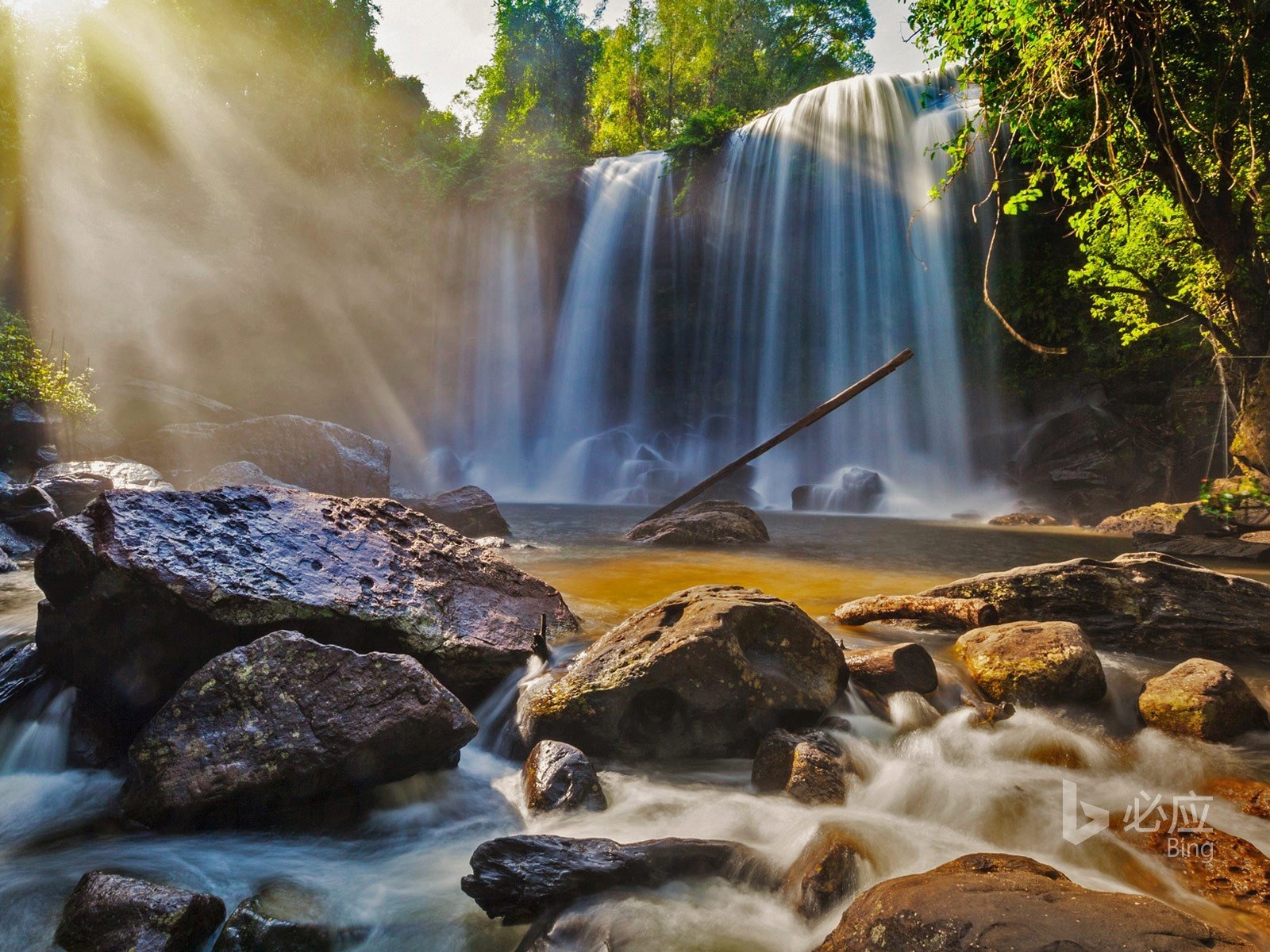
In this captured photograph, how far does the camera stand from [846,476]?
59.0 ft

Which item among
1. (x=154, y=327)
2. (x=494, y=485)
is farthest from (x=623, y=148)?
(x=154, y=327)

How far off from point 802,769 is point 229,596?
9.90 ft

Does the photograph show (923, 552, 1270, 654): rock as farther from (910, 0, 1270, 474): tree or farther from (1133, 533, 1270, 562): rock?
(1133, 533, 1270, 562): rock

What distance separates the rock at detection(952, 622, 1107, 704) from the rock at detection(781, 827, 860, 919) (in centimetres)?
191

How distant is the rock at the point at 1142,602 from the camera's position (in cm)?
455

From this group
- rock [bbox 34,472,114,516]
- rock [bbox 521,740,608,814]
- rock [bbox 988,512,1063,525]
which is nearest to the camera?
rock [bbox 521,740,608,814]

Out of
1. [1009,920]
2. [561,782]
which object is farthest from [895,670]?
[1009,920]

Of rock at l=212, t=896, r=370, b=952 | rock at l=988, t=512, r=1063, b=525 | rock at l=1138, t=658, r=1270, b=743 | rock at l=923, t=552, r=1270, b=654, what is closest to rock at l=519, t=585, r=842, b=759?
rock at l=212, t=896, r=370, b=952

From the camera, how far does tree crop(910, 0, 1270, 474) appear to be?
13.4 feet

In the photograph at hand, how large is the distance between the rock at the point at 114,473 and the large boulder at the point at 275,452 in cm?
143

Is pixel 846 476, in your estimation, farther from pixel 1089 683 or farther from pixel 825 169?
pixel 1089 683

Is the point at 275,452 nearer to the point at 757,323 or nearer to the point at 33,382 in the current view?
the point at 33,382

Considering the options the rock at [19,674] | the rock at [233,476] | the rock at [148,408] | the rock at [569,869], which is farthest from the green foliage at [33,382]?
the rock at [569,869]

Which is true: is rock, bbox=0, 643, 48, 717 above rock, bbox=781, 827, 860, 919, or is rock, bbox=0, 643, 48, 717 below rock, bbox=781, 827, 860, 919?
above
